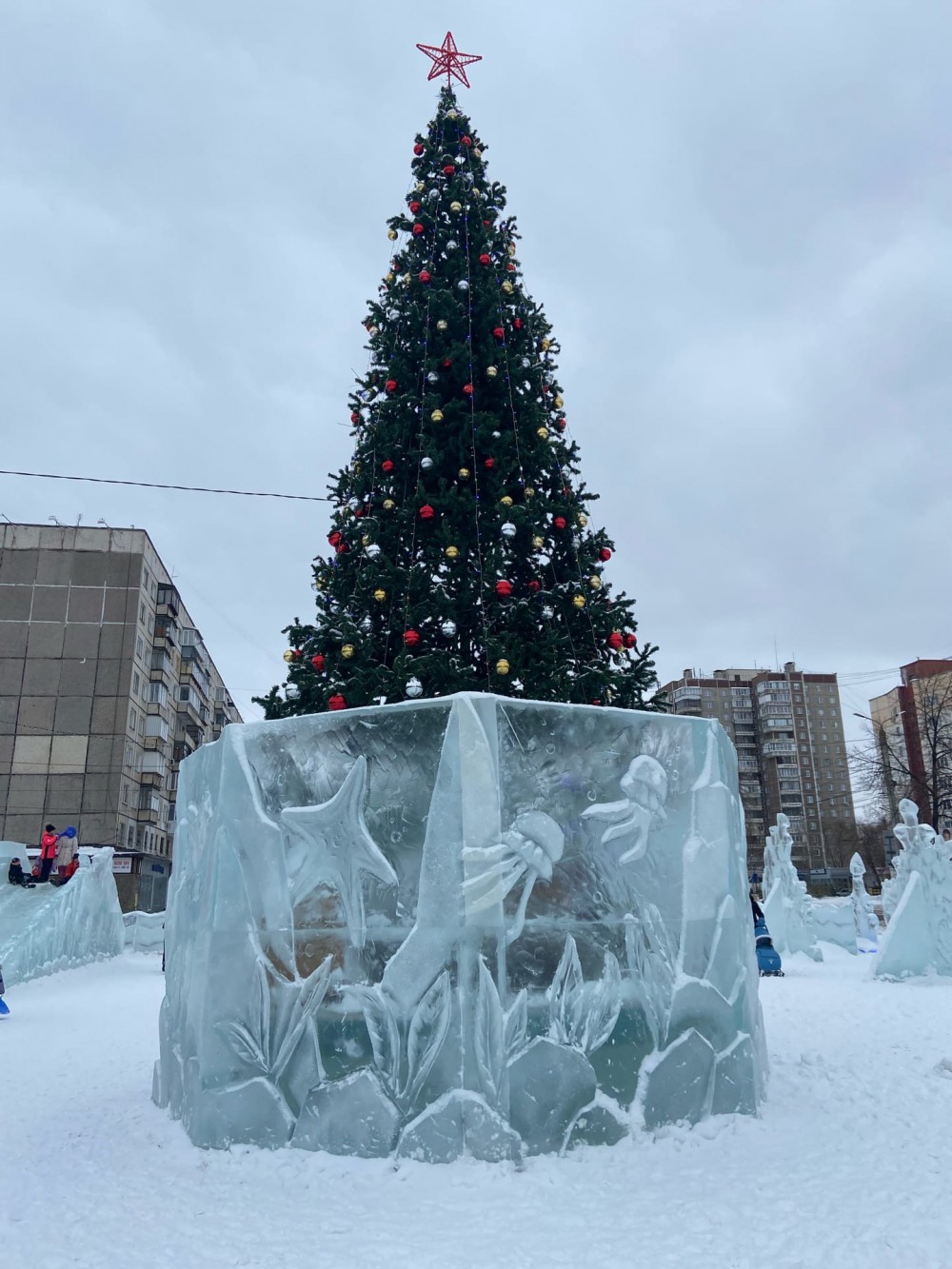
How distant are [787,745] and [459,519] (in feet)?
218

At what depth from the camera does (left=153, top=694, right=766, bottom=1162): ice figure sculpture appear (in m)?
4.43

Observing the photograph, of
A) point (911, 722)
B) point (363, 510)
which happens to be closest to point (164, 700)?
point (363, 510)

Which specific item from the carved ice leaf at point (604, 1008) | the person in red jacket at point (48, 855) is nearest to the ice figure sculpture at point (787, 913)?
the carved ice leaf at point (604, 1008)

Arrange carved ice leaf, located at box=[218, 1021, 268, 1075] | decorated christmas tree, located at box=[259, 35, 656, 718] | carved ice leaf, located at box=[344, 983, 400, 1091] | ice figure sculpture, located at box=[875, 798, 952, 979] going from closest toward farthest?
carved ice leaf, located at box=[344, 983, 400, 1091], carved ice leaf, located at box=[218, 1021, 268, 1075], decorated christmas tree, located at box=[259, 35, 656, 718], ice figure sculpture, located at box=[875, 798, 952, 979]

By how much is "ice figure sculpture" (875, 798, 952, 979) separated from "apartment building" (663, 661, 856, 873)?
165 feet

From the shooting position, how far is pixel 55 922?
48.6 ft

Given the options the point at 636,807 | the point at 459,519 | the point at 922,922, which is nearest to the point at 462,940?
the point at 636,807

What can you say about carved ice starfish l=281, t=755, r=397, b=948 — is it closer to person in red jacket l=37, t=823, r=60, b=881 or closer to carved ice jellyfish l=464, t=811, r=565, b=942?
carved ice jellyfish l=464, t=811, r=565, b=942

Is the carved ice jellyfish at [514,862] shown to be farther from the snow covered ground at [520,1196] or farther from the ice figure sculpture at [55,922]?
the ice figure sculpture at [55,922]

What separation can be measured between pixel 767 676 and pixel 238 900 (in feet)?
238

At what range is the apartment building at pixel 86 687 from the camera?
33344 mm

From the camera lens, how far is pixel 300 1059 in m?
4.60

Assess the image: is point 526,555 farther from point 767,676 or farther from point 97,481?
point 767,676

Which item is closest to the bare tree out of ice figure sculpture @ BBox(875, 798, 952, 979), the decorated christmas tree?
ice figure sculpture @ BBox(875, 798, 952, 979)
